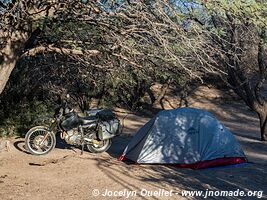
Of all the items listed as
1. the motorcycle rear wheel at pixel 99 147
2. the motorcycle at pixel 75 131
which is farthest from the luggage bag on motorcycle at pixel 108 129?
the motorcycle rear wheel at pixel 99 147

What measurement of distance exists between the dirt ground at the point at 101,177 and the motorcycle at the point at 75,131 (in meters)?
0.25

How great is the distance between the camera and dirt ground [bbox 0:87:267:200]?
271 inches

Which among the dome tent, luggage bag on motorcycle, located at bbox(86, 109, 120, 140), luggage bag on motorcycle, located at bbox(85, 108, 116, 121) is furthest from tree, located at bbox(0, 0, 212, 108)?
luggage bag on motorcycle, located at bbox(85, 108, 116, 121)

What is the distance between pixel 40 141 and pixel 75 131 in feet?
2.81

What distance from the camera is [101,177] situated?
26.3ft

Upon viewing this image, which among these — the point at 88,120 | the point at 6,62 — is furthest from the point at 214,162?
the point at 6,62

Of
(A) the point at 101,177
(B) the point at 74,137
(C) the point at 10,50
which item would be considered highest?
(C) the point at 10,50

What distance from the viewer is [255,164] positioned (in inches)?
407

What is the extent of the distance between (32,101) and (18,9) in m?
6.85

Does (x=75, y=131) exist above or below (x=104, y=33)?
below

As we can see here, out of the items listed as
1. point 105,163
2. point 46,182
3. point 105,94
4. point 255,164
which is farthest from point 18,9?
point 105,94

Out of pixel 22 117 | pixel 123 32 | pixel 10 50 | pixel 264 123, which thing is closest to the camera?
pixel 123 32

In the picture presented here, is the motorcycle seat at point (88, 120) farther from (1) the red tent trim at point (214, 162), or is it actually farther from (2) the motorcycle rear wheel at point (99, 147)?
(1) the red tent trim at point (214, 162)

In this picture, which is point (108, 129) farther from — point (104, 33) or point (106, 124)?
point (104, 33)
